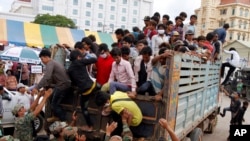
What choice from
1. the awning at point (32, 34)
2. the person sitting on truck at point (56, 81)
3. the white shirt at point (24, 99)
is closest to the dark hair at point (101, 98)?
the person sitting on truck at point (56, 81)

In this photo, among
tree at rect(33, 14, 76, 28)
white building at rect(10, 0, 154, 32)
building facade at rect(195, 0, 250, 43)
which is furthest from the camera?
white building at rect(10, 0, 154, 32)

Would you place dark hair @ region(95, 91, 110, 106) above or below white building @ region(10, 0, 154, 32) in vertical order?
below

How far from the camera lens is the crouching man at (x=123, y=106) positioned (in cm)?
344

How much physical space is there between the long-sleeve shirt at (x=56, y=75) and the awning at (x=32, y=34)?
32.4 feet

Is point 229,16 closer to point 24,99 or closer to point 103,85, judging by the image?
point 24,99

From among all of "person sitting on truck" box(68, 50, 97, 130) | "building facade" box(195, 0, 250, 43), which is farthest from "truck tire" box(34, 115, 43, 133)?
"building facade" box(195, 0, 250, 43)

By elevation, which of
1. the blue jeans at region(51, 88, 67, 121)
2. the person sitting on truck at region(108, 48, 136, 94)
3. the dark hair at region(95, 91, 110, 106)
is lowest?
the blue jeans at region(51, 88, 67, 121)

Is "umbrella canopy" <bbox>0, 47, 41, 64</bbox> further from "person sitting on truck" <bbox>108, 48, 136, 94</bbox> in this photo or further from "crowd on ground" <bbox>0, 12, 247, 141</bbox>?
"person sitting on truck" <bbox>108, 48, 136, 94</bbox>

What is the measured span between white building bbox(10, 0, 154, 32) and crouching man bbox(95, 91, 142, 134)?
218ft

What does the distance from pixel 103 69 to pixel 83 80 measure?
579 millimetres

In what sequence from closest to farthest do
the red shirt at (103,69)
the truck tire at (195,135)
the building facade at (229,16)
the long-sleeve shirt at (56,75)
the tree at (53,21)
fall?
the long-sleeve shirt at (56,75)
the red shirt at (103,69)
the truck tire at (195,135)
the tree at (53,21)
the building facade at (229,16)

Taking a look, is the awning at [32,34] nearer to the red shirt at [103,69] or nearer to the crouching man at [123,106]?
the red shirt at [103,69]

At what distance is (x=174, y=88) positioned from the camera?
344 cm

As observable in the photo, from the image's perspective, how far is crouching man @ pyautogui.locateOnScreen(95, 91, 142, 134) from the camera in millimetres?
3436
